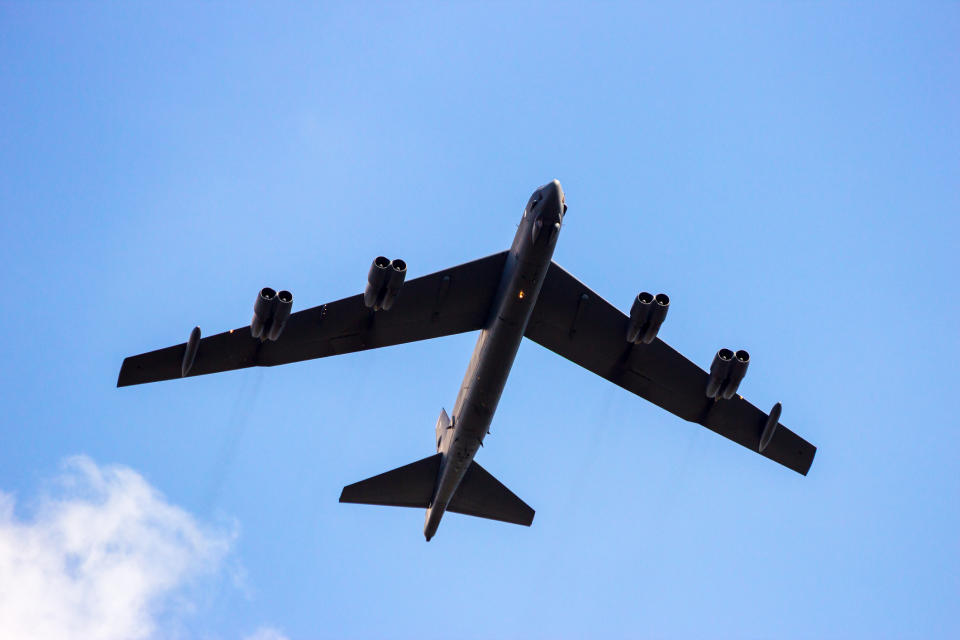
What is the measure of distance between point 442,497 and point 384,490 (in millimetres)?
1907

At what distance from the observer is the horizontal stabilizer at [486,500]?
28734 millimetres

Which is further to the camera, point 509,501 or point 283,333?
point 509,501

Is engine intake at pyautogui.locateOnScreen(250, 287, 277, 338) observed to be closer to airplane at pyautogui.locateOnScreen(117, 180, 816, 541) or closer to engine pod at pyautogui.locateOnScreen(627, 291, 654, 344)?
airplane at pyautogui.locateOnScreen(117, 180, 816, 541)

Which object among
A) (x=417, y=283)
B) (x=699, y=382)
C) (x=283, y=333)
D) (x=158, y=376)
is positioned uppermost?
(x=699, y=382)

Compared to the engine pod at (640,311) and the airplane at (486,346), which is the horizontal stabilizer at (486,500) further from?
the engine pod at (640,311)

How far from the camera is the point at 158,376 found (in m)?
26.1

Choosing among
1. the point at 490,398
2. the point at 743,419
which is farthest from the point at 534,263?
the point at 743,419

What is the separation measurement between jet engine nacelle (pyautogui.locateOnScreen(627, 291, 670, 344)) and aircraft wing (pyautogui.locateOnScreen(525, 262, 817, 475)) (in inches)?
86.9

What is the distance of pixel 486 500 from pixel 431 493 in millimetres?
1837

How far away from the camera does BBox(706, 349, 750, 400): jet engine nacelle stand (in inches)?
1012

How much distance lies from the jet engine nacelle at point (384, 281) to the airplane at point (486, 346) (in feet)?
0.10

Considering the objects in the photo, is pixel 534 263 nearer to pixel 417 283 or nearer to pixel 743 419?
pixel 417 283

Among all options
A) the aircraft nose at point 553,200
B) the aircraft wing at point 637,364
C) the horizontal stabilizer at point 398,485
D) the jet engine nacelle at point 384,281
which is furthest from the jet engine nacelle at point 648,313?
the horizontal stabilizer at point 398,485

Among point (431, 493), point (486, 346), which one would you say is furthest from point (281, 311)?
point (431, 493)
